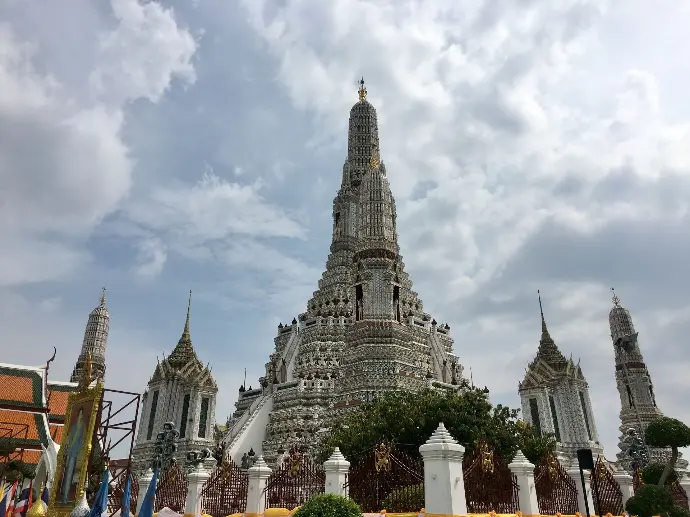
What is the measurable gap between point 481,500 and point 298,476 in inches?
204

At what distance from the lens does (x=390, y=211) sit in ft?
159

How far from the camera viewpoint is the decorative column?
46.9ft

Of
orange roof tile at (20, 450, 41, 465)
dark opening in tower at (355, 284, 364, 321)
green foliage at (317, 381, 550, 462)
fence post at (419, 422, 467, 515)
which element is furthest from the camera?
dark opening in tower at (355, 284, 364, 321)

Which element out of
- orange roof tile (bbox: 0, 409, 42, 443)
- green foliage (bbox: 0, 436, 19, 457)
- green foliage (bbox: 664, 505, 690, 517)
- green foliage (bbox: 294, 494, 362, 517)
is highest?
orange roof tile (bbox: 0, 409, 42, 443)

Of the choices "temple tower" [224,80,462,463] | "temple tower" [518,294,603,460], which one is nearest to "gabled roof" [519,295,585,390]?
"temple tower" [518,294,603,460]

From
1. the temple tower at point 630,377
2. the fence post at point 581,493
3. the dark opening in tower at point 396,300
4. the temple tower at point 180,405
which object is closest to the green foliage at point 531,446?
the fence post at point 581,493

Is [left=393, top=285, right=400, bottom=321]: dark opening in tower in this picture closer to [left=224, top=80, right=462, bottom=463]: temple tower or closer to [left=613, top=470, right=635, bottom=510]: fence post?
[left=224, top=80, right=462, bottom=463]: temple tower

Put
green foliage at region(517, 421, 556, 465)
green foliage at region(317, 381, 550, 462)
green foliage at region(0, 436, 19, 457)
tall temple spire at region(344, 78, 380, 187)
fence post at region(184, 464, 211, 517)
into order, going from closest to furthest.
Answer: fence post at region(184, 464, 211, 517) → green foliage at region(0, 436, 19, 457) → green foliage at region(317, 381, 550, 462) → green foliage at region(517, 421, 556, 465) → tall temple spire at region(344, 78, 380, 187)

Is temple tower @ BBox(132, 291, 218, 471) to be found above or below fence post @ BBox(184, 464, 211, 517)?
above

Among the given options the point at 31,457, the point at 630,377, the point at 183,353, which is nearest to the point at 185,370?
the point at 183,353

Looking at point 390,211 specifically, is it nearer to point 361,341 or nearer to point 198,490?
point 361,341

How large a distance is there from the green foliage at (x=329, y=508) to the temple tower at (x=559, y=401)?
39757mm

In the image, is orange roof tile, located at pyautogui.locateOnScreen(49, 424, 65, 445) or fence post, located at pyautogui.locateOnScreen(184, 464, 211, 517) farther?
orange roof tile, located at pyautogui.locateOnScreen(49, 424, 65, 445)

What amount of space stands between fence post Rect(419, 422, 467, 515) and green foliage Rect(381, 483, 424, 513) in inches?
69.9
